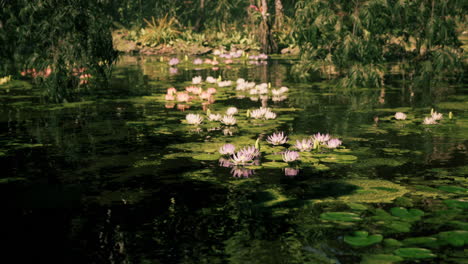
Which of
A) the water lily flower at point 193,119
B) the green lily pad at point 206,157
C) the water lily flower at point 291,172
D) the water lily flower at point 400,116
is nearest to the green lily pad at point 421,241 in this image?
the water lily flower at point 291,172

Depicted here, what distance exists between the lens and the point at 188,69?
51.5 ft

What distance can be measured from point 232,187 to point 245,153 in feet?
2.21

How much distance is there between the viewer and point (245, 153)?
16.8 feet

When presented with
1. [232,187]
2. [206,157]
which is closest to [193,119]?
[206,157]

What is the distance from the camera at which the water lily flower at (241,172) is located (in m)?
4.84

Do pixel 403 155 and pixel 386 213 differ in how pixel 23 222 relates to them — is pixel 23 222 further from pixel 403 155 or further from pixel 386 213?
pixel 403 155

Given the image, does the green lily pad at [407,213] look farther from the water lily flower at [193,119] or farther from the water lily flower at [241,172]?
the water lily flower at [193,119]

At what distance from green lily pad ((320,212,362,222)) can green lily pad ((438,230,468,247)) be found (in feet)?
1.74

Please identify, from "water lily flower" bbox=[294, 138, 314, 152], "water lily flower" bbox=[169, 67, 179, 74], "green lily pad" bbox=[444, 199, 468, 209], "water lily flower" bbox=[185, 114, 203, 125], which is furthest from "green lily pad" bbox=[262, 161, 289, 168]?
"water lily flower" bbox=[169, 67, 179, 74]

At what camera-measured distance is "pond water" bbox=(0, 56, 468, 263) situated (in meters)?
3.28

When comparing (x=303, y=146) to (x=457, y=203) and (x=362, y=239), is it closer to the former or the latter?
(x=457, y=203)

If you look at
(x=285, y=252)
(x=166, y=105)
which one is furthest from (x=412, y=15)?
(x=285, y=252)

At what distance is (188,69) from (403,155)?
1079 centimetres

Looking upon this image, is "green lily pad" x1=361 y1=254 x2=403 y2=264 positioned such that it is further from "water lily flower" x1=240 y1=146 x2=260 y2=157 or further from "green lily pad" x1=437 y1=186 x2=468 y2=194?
"water lily flower" x1=240 y1=146 x2=260 y2=157
